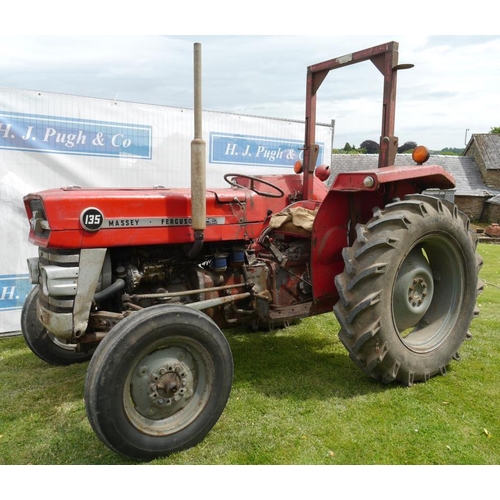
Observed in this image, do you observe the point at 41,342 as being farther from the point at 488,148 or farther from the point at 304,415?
the point at 488,148

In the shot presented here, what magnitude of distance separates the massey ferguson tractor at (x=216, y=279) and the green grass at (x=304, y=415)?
18cm

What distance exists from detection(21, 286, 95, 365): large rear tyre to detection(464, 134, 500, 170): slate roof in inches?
942

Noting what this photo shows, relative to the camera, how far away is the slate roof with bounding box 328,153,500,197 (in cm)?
2291

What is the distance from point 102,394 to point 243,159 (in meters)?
4.53

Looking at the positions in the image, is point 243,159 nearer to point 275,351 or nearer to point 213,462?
point 275,351

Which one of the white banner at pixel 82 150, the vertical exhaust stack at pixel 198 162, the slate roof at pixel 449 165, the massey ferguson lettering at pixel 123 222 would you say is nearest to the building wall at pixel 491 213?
the slate roof at pixel 449 165

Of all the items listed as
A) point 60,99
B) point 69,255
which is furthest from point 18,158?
point 69,255

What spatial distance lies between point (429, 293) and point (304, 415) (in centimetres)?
142

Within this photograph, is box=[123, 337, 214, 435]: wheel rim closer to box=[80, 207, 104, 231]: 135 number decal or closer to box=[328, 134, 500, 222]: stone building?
box=[80, 207, 104, 231]: 135 number decal

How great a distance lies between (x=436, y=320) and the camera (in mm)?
3791

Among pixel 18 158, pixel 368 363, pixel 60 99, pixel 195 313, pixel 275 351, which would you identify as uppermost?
pixel 60 99

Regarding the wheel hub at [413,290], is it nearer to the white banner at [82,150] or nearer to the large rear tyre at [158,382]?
the large rear tyre at [158,382]

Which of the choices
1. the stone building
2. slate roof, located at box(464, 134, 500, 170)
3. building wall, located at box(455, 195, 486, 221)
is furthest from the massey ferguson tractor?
slate roof, located at box(464, 134, 500, 170)

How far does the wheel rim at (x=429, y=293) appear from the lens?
3539 mm
